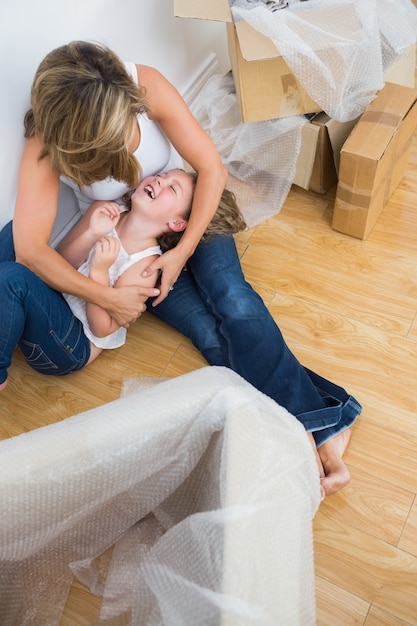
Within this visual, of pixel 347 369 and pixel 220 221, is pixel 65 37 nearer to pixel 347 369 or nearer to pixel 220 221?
pixel 220 221

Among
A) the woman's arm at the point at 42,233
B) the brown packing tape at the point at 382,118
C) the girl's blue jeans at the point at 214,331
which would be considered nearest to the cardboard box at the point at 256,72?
the brown packing tape at the point at 382,118

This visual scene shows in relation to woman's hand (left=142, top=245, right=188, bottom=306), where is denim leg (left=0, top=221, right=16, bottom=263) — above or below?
above

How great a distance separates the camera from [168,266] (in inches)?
45.9


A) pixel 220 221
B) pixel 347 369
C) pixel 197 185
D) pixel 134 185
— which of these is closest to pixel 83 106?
pixel 134 185

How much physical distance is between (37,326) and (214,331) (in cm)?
35

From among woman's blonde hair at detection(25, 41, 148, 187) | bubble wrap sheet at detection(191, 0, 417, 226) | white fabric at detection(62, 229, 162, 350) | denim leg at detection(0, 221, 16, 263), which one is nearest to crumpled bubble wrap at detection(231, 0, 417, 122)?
bubble wrap sheet at detection(191, 0, 417, 226)

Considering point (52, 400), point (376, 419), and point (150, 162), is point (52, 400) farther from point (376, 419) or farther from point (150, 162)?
point (376, 419)

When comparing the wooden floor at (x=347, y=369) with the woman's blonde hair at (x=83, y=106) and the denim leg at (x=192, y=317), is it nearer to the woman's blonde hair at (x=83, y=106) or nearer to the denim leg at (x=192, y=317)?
the denim leg at (x=192, y=317)

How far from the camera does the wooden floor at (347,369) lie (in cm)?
97

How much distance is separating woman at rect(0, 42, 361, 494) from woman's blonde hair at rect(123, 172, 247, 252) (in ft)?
0.07

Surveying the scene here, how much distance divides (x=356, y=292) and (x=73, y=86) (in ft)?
2.39

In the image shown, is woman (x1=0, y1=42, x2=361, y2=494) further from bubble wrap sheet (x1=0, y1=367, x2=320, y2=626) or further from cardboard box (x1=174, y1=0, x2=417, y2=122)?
bubble wrap sheet (x1=0, y1=367, x2=320, y2=626)

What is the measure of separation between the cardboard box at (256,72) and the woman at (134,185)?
0.18m

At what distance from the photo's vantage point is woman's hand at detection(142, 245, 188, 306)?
3.82ft
